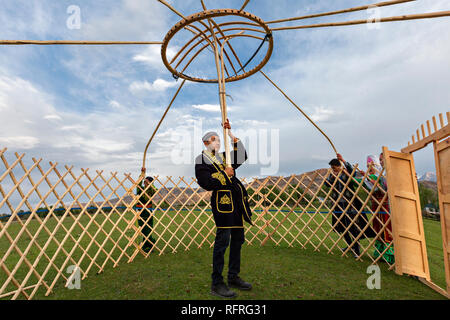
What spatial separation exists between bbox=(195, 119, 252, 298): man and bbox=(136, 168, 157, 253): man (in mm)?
1624

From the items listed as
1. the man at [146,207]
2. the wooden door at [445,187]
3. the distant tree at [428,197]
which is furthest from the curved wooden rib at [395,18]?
the distant tree at [428,197]

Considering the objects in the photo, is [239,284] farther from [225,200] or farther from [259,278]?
[225,200]

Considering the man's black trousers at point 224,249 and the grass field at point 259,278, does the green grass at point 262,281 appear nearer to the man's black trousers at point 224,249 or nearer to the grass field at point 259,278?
the grass field at point 259,278

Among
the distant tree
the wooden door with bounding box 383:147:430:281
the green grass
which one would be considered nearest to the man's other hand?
the green grass

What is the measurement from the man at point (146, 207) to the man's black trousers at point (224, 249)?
1.62 m

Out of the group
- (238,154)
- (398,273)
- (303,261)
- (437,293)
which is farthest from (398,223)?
(238,154)

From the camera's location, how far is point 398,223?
8.14ft

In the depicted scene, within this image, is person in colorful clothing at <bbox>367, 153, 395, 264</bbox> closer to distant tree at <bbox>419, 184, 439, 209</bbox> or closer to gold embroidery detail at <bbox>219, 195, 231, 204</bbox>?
gold embroidery detail at <bbox>219, 195, 231, 204</bbox>

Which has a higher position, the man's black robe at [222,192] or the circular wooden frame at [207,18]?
the circular wooden frame at [207,18]

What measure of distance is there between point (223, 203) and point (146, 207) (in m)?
1.80

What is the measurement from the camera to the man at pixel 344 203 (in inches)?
124

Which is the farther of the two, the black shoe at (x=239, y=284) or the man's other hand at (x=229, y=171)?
the black shoe at (x=239, y=284)
